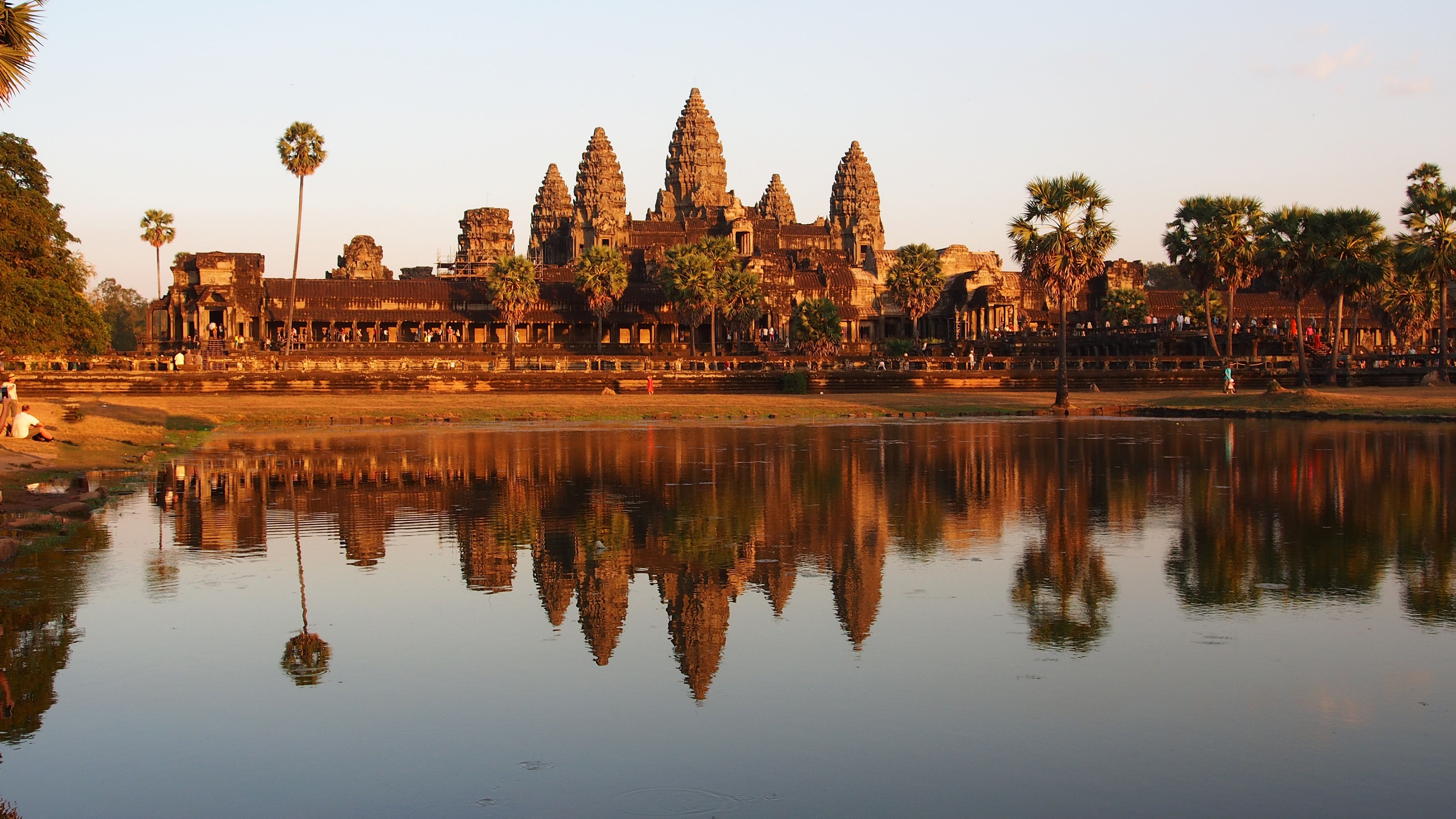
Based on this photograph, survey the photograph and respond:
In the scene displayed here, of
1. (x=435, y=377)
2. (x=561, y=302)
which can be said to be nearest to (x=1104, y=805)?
(x=435, y=377)

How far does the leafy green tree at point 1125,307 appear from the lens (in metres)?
89.8

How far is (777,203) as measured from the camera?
433 ft

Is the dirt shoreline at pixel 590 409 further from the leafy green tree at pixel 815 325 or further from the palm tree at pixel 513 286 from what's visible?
the palm tree at pixel 513 286

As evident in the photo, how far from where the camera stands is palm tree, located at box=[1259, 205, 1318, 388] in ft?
177

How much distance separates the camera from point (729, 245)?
87.5 meters

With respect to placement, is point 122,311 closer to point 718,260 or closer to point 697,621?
point 718,260

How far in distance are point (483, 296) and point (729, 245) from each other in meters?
20.6

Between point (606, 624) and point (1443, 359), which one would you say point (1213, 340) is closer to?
point (1443, 359)

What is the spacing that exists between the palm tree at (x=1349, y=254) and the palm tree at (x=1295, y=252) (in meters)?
0.41

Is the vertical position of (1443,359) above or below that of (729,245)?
below

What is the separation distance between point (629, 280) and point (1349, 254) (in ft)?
202

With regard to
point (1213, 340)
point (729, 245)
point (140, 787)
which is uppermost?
point (729, 245)

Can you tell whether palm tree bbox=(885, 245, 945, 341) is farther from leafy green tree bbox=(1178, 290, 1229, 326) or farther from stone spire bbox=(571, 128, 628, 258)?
stone spire bbox=(571, 128, 628, 258)

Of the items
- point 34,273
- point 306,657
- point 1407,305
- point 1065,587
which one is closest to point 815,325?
point 1407,305
